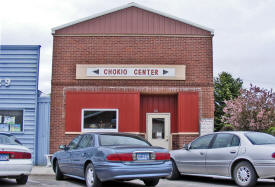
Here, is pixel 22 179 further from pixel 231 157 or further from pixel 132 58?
pixel 132 58

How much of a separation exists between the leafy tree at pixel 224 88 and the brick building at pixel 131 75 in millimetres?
37558

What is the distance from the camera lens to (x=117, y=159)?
8.66 metres

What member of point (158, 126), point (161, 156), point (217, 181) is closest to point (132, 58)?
point (158, 126)

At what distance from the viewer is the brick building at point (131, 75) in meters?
16.7

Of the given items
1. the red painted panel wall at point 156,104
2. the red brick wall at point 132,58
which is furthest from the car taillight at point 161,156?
the red painted panel wall at point 156,104

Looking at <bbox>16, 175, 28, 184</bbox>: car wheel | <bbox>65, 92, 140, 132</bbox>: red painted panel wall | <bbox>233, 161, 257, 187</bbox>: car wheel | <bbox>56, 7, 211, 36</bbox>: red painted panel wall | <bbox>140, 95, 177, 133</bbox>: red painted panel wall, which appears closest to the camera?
<bbox>233, 161, 257, 187</bbox>: car wheel

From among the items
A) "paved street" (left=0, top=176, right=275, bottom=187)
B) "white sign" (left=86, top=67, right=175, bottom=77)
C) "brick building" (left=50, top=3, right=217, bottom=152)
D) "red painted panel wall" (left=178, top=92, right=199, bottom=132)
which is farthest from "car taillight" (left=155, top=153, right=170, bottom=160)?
"white sign" (left=86, top=67, right=175, bottom=77)

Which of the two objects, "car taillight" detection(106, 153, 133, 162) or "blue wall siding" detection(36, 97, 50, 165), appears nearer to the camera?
"car taillight" detection(106, 153, 133, 162)

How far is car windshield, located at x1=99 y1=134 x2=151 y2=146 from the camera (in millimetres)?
9531

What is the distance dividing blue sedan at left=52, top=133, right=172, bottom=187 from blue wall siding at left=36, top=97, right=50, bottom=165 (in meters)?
6.08

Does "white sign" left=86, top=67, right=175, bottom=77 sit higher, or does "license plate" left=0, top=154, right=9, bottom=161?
"white sign" left=86, top=67, right=175, bottom=77

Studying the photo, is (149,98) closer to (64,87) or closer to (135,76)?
(135,76)

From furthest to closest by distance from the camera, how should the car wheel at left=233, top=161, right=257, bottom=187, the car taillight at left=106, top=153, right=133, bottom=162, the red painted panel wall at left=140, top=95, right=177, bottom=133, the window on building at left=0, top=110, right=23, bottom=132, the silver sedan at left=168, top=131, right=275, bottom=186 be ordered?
the red painted panel wall at left=140, top=95, right=177, bottom=133, the window on building at left=0, top=110, right=23, bottom=132, the car wheel at left=233, top=161, right=257, bottom=187, the silver sedan at left=168, top=131, right=275, bottom=186, the car taillight at left=106, top=153, right=133, bottom=162

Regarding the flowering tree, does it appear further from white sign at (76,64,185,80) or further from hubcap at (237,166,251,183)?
hubcap at (237,166,251,183)
